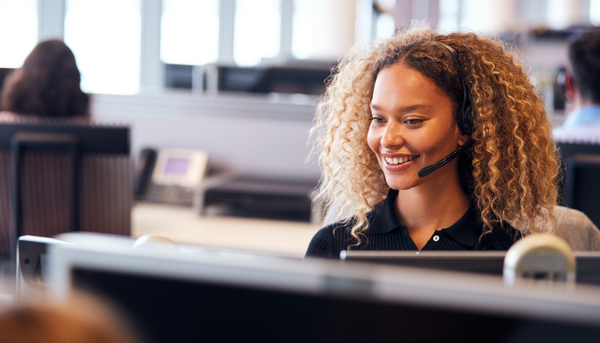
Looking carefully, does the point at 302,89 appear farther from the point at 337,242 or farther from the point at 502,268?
the point at 502,268

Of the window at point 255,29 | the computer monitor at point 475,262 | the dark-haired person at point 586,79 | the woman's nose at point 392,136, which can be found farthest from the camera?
the window at point 255,29

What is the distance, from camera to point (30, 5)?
7.68 m

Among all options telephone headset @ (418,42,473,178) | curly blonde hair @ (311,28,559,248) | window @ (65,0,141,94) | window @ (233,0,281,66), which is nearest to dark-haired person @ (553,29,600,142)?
curly blonde hair @ (311,28,559,248)

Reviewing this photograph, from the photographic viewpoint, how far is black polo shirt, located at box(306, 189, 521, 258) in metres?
0.99

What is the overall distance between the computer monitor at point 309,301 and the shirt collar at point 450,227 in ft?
2.06

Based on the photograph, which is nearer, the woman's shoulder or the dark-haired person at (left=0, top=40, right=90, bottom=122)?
the woman's shoulder

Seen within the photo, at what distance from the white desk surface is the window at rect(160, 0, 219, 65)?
5.99 m

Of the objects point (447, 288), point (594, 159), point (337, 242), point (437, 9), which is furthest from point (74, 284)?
point (437, 9)

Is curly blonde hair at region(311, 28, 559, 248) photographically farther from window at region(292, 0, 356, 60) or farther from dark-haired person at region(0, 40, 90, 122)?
window at region(292, 0, 356, 60)

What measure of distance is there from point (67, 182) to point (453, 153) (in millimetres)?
1135

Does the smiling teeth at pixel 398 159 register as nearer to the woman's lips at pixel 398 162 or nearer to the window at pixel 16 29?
the woman's lips at pixel 398 162

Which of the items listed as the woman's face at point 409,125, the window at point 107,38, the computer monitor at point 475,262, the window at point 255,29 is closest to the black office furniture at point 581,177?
the woman's face at point 409,125

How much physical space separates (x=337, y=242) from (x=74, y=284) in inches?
26.1

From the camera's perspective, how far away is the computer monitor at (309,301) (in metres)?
0.33
